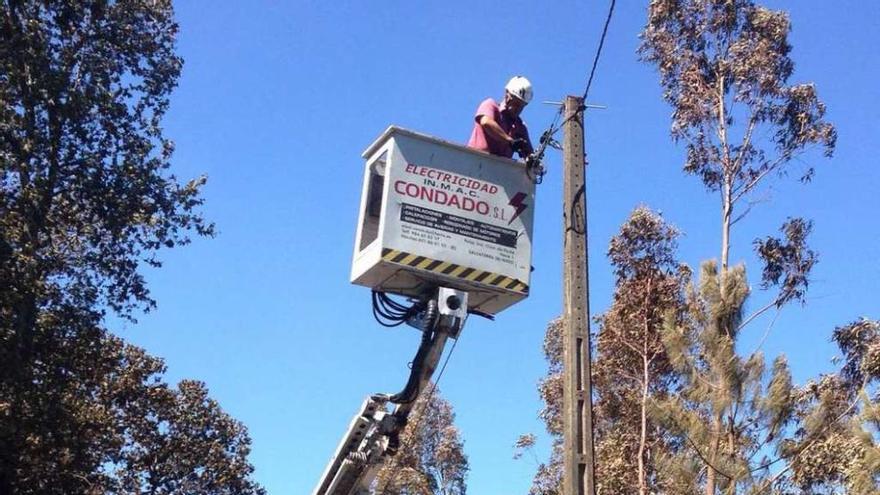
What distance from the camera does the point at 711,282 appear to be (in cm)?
1641

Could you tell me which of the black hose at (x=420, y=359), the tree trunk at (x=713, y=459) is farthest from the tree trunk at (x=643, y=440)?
the black hose at (x=420, y=359)

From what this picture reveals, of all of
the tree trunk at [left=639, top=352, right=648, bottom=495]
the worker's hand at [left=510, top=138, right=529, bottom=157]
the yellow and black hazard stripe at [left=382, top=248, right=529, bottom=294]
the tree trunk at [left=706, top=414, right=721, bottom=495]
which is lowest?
the yellow and black hazard stripe at [left=382, top=248, right=529, bottom=294]

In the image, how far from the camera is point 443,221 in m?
8.77

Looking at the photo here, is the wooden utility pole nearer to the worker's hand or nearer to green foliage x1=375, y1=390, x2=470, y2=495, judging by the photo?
the worker's hand

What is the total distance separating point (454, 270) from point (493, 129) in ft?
4.36

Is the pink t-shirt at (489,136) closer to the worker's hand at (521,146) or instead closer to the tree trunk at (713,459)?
the worker's hand at (521,146)

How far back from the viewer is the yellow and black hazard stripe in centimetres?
852

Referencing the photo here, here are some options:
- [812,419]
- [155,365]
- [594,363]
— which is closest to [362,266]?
[812,419]

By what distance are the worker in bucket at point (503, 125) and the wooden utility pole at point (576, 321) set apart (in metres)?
0.42

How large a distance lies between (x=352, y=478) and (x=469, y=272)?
8.42ft

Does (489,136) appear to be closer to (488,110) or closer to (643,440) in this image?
(488,110)

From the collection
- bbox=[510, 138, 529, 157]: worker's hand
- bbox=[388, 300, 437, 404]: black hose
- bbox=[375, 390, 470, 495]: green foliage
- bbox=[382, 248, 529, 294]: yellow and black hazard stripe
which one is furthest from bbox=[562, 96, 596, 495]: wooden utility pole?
bbox=[375, 390, 470, 495]: green foliage

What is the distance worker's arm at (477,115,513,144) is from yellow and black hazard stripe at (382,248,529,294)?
1226 mm

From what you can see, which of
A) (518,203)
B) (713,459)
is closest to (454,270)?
(518,203)
